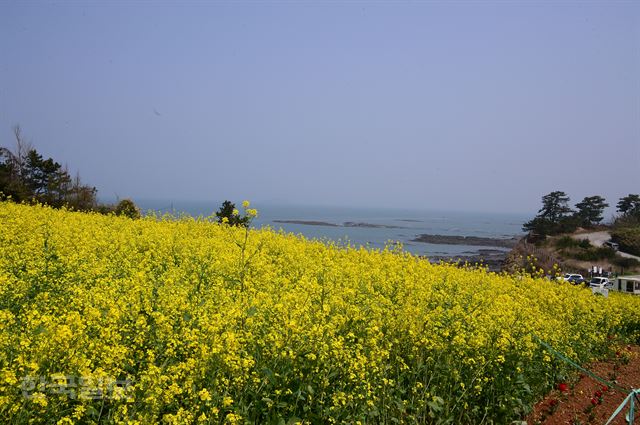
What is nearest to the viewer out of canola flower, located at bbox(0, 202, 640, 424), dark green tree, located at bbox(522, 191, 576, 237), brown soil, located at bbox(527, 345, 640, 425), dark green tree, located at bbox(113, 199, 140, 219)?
canola flower, located at bbox(0, 202, 640, 424)

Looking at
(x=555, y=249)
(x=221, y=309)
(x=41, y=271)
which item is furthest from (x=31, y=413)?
(x=555, y=249)

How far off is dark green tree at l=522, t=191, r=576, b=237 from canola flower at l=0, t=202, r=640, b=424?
42.1 meters

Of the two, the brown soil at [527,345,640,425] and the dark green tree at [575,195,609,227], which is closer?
the brown soil at [527,345,640,425]

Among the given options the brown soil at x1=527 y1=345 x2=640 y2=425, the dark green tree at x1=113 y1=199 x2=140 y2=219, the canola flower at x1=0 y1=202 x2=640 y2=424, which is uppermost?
the dark green tree at x1=113 y1=199 x2=140 y2=219

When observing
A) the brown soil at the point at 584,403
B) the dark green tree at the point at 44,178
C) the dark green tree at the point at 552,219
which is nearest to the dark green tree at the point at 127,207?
the dark green tree at the point at 44,178

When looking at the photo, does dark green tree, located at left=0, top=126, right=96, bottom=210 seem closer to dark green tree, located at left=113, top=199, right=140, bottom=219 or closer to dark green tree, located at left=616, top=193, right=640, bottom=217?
dark green tree, located at left=113, top=199, right=140, bottom=219

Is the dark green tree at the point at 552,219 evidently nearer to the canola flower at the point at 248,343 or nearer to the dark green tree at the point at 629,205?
the dark green tree at the point at 629,205

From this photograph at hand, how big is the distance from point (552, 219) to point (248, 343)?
5470 centimetres

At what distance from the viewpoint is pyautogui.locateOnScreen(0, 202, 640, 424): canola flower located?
136 inches

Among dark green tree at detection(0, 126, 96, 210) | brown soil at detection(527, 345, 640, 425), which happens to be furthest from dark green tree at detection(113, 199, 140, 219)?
brown soil at detection(527, 345, 640, 425)

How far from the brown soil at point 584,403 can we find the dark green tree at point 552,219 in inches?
1642

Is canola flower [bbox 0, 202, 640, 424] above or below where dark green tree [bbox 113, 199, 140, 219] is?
below

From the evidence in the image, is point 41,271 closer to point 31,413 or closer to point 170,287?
point 170,287

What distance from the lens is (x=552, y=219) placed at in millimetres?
53719
